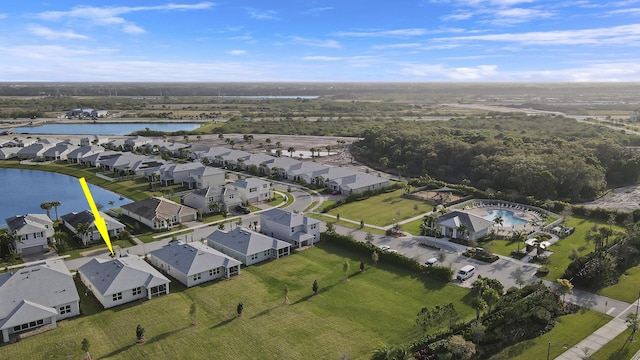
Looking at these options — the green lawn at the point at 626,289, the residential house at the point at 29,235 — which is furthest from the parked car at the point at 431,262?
the residential house at the point at 29,235

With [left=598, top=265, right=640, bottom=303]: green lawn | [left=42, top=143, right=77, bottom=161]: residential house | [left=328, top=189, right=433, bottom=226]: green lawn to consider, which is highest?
[left=42, top=143, right=77, bottom=161]: residential house

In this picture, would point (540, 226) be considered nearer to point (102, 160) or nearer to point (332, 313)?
point (332, 313)

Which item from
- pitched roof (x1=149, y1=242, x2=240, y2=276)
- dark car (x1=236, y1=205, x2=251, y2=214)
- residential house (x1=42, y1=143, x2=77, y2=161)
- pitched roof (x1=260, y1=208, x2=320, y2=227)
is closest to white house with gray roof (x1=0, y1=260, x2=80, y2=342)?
pitched roof (x1=149, y1=242, x2=240, y2=276)

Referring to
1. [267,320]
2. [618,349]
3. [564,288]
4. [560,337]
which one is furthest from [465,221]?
[267,320]

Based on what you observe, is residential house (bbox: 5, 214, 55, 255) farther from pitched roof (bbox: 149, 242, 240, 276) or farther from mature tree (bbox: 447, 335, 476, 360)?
mature tree (bbox: 447, 335, 476, 360)

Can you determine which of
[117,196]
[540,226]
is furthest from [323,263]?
[117,196]

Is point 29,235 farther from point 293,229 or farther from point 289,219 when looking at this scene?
point 293,229

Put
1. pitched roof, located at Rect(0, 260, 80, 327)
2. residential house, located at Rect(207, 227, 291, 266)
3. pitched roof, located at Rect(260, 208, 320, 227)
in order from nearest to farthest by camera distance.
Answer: pitched roof, located at Rect(0, 260, 80, 327) → residential house, located at Rect(207, 227, 291, 266) → pitched roof, located at Rect(260, 208, 320, 227)
